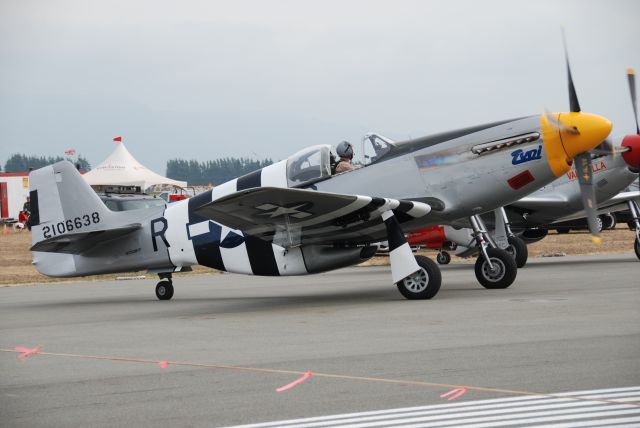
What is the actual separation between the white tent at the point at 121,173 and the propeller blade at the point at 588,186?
151 ft

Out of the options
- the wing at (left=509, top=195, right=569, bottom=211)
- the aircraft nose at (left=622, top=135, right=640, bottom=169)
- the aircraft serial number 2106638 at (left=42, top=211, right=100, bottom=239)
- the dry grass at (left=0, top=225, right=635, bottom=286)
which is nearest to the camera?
the aircraft serial number 2106638 at (left=42, top=211, right=100, bottom=239)

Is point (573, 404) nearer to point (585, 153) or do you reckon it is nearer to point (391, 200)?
point (391, 200)

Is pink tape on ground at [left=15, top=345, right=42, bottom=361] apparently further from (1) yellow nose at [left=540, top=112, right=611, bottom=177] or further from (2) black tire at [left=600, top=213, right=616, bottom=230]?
(2) black tire at [left=600, top=213, right=616, bottom=230]

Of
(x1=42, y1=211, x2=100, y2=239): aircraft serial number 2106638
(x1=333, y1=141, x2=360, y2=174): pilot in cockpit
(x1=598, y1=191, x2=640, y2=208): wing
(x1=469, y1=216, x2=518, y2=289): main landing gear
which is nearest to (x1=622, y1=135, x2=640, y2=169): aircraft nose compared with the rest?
(x1=598, y1=191, x2=640, y2=208): wing

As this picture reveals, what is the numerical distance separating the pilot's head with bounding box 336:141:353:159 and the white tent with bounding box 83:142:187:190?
4453 cm

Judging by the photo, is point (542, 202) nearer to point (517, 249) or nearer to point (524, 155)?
point (517, 249)

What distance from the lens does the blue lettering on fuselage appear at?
11.6 meters

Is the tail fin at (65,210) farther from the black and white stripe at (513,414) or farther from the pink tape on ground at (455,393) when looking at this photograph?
the black and white stripe at (513,414)

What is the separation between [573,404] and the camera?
475 centimetres

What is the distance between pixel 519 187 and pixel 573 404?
7.42 meters

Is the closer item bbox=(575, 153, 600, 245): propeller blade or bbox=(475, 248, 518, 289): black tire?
bbox=(575, 153, 600, 245): propeller blade

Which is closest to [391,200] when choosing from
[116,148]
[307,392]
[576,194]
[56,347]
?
[56,347]

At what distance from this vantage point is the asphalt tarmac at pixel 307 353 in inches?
204

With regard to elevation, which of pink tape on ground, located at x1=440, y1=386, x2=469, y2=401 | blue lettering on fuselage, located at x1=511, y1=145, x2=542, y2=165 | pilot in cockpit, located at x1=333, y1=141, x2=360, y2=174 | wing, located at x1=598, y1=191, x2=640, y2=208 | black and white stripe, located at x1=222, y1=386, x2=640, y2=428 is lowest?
wing, located at x1=598, y1=191, x2=640, y2=208
